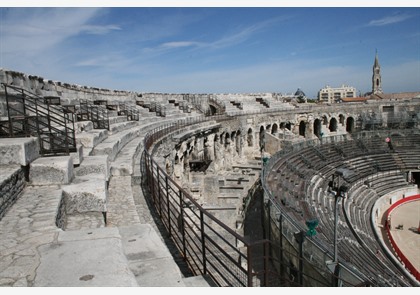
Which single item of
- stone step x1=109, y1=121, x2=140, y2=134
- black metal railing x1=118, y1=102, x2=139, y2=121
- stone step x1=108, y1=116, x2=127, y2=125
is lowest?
stone step x1=109, y1=121, x2=140, y2=134

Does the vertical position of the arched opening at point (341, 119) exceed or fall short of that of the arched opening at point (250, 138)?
it exceeds it

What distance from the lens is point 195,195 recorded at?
13.9 m

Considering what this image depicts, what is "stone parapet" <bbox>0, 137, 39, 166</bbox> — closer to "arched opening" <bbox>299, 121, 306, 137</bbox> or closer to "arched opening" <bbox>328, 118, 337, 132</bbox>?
"arched opening" <bbox>299, 121, 306, 137</bbox>

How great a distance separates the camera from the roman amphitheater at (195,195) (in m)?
3.54

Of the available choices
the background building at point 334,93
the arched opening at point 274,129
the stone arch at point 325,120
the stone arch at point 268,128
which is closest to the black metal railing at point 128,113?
the stone arch at point 268,128

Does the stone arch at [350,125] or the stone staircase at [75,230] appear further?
the stone arch at [350,125]

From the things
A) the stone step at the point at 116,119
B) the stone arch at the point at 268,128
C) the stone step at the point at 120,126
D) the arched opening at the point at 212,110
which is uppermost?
the arched opening at the point at 212,110

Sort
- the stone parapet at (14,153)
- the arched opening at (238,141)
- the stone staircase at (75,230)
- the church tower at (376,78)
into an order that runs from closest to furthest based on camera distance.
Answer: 1. the stone staircase at (75,230)
2. the stone parapet at (14,153)
3. the arched opening at (238,141)
4. the church tower at (376,78)

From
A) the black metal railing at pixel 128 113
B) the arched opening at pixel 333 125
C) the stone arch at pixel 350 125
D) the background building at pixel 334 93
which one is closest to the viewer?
the black metal railing at pixel 128 113

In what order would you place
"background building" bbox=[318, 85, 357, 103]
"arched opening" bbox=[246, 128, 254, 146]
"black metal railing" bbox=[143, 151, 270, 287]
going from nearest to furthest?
"black metal railing" bbox=[143, 151, 270, 287], "arched opening" bbox=[246, 128, 254, 146], "background building" bbox=[318, 85, 357, 103]

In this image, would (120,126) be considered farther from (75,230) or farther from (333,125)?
(333,125)

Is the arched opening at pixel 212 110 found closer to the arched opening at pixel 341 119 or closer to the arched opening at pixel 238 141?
the arched opening at pixel 238 141

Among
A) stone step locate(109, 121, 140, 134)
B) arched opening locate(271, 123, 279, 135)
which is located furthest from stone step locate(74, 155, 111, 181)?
arched opening locate(271, 123, 279, 135)

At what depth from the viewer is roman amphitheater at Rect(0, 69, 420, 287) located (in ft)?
11.6
